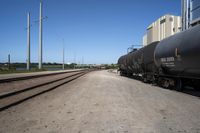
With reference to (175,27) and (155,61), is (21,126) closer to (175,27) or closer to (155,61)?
(155,61)

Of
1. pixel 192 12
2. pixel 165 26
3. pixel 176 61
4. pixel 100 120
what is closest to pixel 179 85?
pixel 176 61

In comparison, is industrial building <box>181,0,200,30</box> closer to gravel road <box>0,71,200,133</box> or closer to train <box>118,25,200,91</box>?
train <box>118,25,200,91</box>

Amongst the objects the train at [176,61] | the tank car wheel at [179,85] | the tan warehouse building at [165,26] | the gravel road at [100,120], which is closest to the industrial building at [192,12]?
the tan warehouse building at [165,26]

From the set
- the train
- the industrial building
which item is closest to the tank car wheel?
the train

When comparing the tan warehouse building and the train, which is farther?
the tan warehouse building

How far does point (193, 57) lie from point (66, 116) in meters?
7.50

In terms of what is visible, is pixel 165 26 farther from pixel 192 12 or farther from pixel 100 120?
pixel 100 120

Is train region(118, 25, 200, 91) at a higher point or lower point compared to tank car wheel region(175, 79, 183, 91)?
higher

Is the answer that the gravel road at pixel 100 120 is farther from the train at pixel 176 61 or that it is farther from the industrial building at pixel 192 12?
the industrial building at pixel 192 12

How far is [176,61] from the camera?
47.8 feet

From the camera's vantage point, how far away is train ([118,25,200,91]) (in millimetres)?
12227

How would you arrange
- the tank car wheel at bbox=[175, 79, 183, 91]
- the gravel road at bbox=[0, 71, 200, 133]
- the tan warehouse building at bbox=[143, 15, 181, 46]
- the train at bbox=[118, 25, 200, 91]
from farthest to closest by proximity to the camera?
1. the tan warehouse building at bbox=[143, 15, 181, 46]
2. the tank car wheel at bbox=[175, 79, 183, 91]
3. the train at bbox=[118, 25, 200, 91]
4. the gravel road at bbox=[0, 71, 200, 133]

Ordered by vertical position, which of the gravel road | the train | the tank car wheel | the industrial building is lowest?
the gravel road

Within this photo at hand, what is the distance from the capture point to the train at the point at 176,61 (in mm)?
12227
